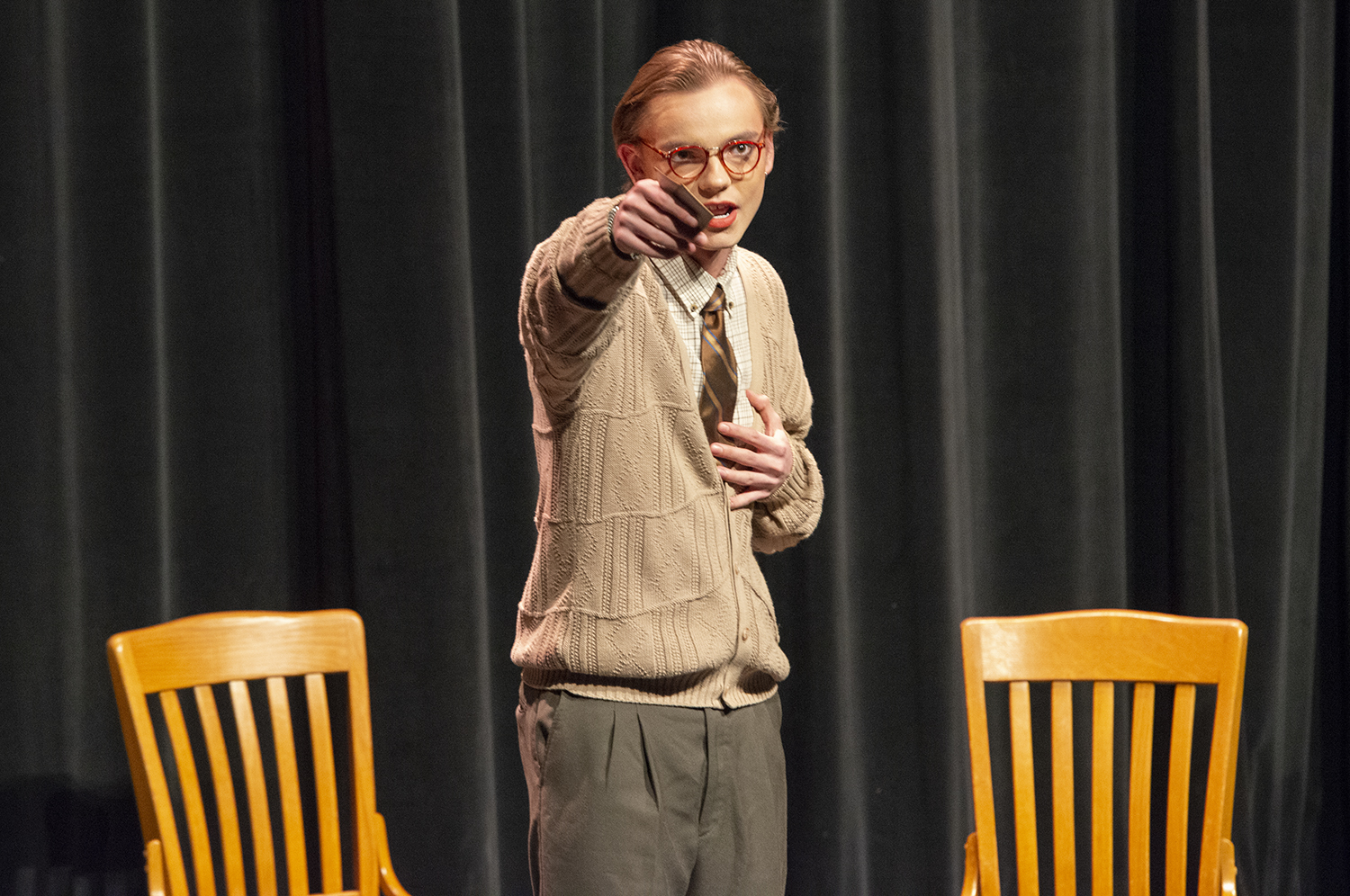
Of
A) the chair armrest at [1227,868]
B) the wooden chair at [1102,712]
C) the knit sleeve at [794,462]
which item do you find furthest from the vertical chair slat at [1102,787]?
the knit sleeve at [794,462]

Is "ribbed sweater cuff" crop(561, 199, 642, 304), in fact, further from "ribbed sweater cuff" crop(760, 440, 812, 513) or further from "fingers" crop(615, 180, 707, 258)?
"ribbed sweater cuff" crop(760, 440, 812, 513)

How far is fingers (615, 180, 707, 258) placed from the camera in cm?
95

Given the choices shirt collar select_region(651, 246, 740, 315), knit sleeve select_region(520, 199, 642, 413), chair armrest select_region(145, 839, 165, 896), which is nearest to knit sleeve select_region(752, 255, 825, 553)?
shirt collar select_region(651, 246, 740, 315)

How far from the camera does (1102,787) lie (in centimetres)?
171

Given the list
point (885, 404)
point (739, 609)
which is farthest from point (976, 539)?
point (739, 609)

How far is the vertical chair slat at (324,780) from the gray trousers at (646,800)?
1.93 ft

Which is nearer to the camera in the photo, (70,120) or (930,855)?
(70,120)

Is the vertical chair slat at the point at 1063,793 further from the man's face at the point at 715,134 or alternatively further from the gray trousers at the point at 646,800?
the man's face at the point at 715,134

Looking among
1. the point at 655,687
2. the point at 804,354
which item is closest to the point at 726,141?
the point at 655,687

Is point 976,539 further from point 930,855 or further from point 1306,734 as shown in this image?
point 1306,734

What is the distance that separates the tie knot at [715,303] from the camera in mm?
1241

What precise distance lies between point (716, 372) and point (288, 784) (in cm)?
91

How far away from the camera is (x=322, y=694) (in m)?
1.75

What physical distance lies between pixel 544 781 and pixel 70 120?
1.57 m
